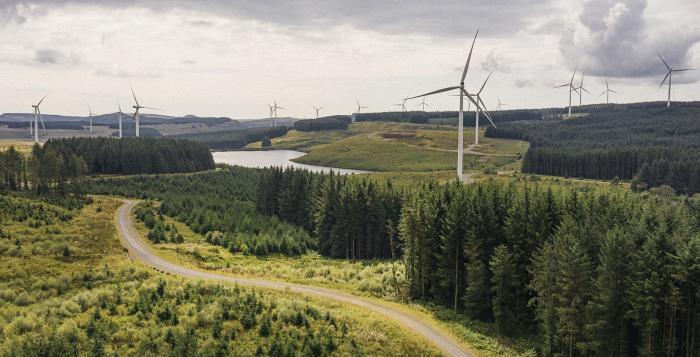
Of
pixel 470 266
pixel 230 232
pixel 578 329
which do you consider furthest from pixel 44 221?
pixel 578 329

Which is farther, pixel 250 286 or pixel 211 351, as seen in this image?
pixel 250 286

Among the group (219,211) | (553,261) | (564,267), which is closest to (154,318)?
(553,261)

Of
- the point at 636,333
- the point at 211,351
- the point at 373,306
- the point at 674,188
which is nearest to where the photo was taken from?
the point at 211,351

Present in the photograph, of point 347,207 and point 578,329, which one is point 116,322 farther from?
point 347,207

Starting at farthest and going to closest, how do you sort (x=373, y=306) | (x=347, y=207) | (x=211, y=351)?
(x=347, y=207), (x=373, y=306), (x=211, y=351)

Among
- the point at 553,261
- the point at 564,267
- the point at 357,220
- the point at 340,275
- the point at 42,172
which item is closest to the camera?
the point at 564,267

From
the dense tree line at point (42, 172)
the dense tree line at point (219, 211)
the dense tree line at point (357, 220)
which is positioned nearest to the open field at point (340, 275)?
the dense tree line at point (219, 211)

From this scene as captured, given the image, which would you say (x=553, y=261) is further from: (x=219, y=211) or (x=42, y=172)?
(x=42, y=172)
